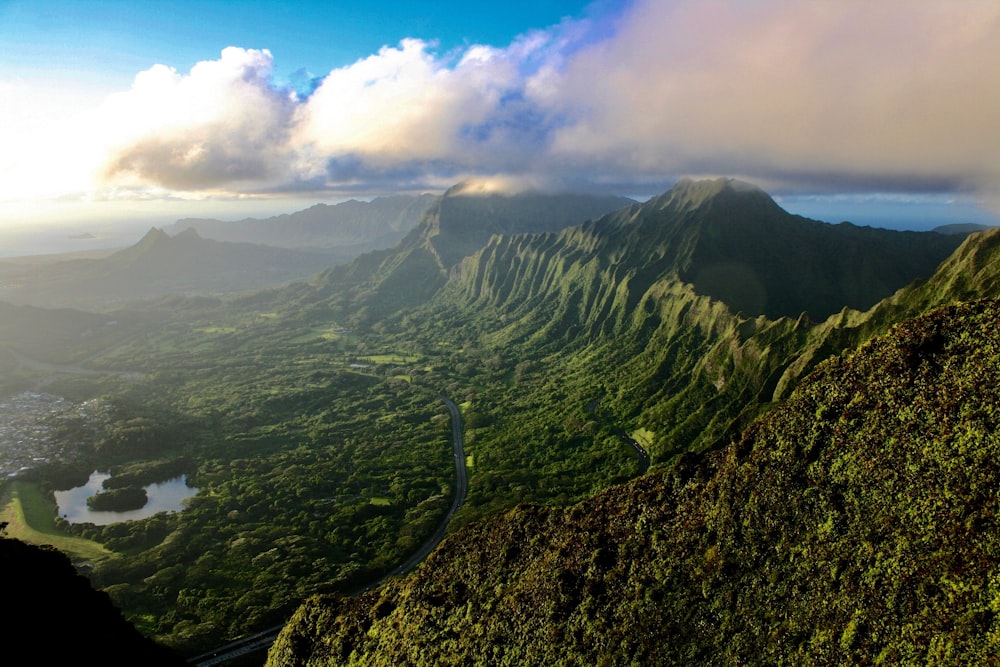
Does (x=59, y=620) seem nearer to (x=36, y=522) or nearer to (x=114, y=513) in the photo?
(x=114, y=513)

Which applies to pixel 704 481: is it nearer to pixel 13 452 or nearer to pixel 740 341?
pixel 740 341

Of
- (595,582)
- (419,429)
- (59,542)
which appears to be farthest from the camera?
(419,429)

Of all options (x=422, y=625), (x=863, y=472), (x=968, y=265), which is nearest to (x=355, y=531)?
(x=422, y=625)

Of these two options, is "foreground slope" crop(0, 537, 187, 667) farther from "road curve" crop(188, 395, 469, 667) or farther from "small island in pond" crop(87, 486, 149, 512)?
"small island in pond" crop(87, 486, 149, 512)

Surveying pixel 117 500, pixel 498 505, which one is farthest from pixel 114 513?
pixel 498 505

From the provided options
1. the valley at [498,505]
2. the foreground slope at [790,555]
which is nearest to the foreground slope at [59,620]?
the foreground slope at [790,555]
